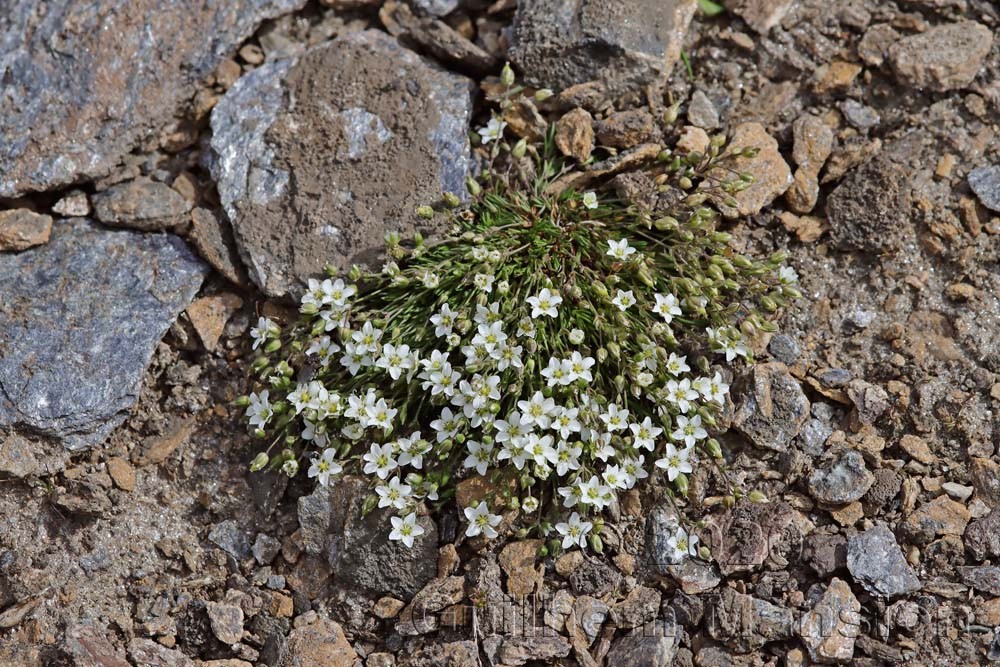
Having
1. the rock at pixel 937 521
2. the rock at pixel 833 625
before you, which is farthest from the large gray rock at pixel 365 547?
the rock at pixel 937 521

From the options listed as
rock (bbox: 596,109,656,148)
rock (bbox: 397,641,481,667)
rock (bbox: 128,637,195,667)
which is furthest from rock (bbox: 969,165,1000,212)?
rock (bbox: 128,637,195,667)

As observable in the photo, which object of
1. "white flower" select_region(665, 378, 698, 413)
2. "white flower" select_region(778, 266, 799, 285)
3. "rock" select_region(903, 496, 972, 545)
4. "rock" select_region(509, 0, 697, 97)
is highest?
"rock" select_region(509, 0, 697, 97)

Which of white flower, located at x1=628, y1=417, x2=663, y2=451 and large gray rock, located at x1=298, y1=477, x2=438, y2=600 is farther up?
white flower, located at x1=628, y1=417, x2=663, y2=451

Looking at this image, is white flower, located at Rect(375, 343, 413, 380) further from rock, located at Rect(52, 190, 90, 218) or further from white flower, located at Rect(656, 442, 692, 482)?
rock, located at Rect(52, 190, 90, 218)

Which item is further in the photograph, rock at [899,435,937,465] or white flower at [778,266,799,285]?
white flower at [778,266,799,285]

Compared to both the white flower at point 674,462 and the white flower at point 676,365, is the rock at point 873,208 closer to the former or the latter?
the white flower at point 676,365

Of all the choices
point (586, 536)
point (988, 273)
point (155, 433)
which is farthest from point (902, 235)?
point (155, 433)

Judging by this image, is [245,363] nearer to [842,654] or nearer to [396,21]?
[396,21]

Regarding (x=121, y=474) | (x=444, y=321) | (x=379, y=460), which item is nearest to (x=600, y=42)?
(x=444, y=321)
